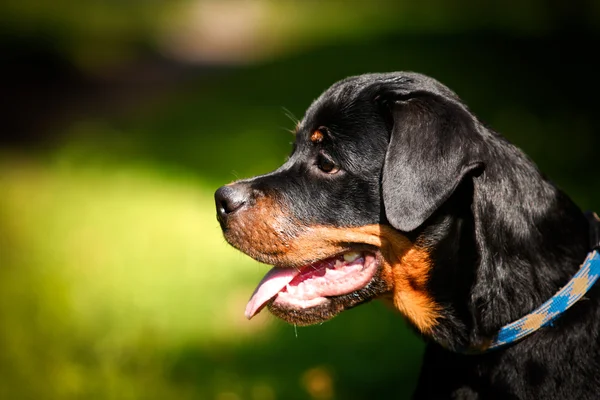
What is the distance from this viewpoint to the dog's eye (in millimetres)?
3387

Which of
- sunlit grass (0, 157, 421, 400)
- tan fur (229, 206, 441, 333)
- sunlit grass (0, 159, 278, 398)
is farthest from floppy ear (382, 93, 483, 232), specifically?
Answer: sunlit grass (0, 159, 278, 398)

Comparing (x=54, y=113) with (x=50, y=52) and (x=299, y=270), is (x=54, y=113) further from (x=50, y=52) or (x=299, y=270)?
(x=299, y=270)

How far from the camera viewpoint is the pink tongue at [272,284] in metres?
3.43

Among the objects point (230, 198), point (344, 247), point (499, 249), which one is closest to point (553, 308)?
point (499, 249)

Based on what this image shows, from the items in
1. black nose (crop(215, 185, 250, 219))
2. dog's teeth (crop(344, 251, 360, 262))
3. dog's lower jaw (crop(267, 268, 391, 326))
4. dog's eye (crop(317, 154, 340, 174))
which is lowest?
dog's lower jaw (crop(267, 268, 391, 326))

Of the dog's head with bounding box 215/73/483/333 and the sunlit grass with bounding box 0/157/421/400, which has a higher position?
the dog's head with bounding box 215/73/483/333

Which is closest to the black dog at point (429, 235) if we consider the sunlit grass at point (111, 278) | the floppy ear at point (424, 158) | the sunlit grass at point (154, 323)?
the floppy ear at point (424, 158)

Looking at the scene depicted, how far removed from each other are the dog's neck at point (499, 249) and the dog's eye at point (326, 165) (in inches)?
21.4

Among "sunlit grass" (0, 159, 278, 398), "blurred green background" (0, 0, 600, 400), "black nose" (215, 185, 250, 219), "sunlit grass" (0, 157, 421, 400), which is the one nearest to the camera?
"black nose" (215, 185, 250, 219)

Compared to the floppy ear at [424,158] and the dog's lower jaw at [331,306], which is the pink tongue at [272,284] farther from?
the floppy ear at [424,158]

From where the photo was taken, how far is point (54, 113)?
49.8ft

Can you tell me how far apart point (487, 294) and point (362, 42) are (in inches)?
533

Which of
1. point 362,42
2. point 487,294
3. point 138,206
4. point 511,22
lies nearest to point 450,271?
point 487,294

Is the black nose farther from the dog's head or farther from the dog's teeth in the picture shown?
the dog's teeth
